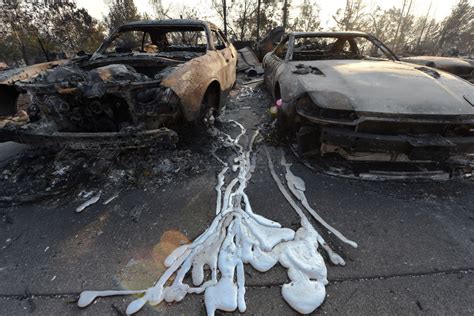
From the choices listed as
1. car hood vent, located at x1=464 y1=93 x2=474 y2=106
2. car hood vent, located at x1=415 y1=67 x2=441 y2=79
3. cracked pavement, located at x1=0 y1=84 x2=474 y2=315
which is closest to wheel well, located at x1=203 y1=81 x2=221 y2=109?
cracked pavement, located at x1=0 y1=84 x2=474 y2=315

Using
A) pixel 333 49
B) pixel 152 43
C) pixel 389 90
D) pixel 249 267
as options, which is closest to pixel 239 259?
pixel 249 267

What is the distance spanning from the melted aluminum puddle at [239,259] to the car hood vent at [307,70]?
1484 mm

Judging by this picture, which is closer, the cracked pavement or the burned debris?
the cracked pavement

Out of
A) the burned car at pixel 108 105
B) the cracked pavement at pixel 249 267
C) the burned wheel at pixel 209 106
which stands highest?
the burned car at pixel 108 105

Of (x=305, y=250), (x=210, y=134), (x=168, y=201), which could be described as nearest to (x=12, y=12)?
(x=210, y=134)

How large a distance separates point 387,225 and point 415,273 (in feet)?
1.48

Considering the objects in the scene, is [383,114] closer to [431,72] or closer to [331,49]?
[431,72]

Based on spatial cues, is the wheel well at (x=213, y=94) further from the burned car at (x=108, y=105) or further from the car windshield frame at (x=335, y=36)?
the car windshield frame at (x=335, y=36)

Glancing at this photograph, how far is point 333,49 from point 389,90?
259 centimetres

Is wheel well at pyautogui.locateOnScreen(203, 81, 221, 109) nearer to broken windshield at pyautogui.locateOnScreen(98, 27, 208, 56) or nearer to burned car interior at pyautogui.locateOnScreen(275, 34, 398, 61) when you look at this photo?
broken windshield at pyautogui.locateOnScreen(98, 27, 208, 56)

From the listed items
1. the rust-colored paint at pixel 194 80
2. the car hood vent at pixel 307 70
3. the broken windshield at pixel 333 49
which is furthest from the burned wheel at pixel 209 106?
the broken windshield at pixel 333 49

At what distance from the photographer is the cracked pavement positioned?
1498 millimetres

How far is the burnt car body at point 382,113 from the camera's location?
2.17 m

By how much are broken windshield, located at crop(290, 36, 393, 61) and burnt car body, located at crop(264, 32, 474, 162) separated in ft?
4.38
